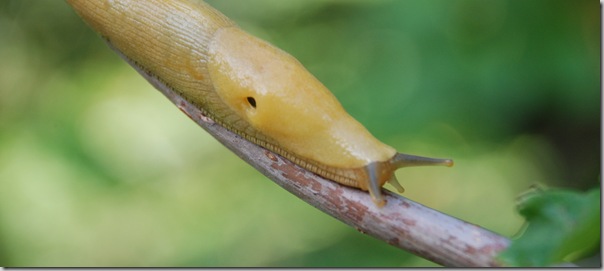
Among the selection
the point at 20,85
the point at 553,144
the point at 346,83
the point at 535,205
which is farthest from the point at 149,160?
the point at 535,205

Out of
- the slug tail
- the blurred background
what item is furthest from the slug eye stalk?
the blurred background

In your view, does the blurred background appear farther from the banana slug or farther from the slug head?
the slug head

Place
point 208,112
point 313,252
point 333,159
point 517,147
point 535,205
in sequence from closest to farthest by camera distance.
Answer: point 535,205 → point 333,159 → point 208,112 → point 313,252 → point 517,147

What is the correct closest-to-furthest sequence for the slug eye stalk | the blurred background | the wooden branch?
the wooden branch, the slug eye stalk, the blurred background

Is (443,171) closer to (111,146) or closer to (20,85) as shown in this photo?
(111,146)

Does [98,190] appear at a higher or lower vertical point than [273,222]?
lower

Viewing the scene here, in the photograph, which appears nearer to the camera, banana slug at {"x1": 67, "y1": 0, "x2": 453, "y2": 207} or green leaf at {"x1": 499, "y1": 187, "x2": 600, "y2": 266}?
green leaf at {"x1": 499, "y1": 187, "x2": 600, "y2": 266}

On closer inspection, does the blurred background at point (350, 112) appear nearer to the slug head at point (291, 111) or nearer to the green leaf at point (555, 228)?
the slug head at point (291, 111)
